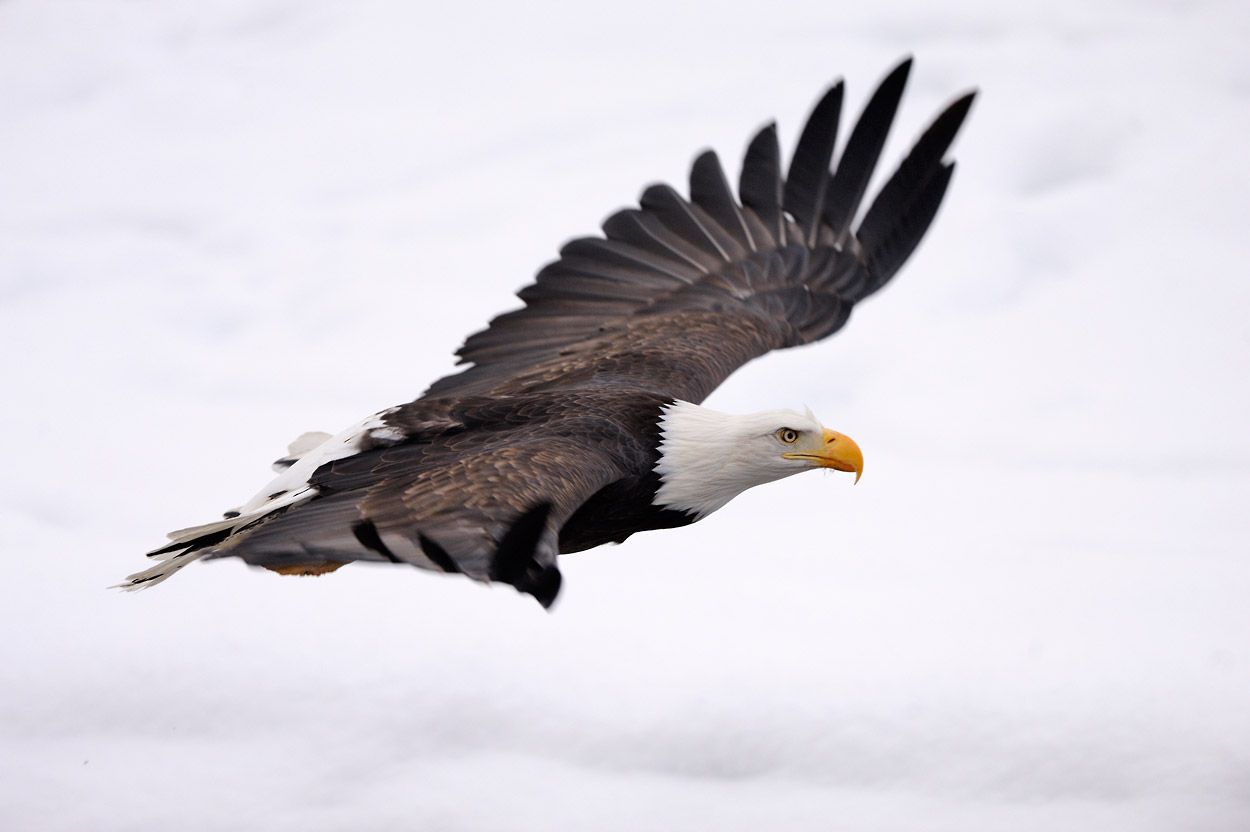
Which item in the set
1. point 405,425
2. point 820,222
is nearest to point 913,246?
point 820,222

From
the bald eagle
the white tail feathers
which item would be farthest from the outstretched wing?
the white tail feathers

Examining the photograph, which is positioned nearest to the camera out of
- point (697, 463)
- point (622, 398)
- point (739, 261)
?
point (697, 463)

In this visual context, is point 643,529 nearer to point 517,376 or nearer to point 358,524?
point 517,376

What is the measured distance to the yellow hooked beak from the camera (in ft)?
28.2

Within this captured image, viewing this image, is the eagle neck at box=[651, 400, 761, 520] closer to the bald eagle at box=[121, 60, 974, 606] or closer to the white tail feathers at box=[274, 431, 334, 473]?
the bald eagle at box=[121, 60, 974, 606]

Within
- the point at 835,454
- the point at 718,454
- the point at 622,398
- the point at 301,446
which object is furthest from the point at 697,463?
the point at 301,446

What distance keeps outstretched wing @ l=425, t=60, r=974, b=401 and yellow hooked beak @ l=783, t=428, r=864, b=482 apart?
45.0 inches

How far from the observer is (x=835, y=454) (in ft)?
28.2

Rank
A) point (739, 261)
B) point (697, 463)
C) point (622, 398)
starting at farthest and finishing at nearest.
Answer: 1. point (739, 261)
2. point (622, 398)
3. point (697, 463)

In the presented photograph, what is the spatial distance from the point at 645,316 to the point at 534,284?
0.69m

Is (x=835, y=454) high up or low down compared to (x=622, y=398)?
down

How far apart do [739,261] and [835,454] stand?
2481 millimetres

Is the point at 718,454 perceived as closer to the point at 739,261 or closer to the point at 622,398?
the point at 622,398

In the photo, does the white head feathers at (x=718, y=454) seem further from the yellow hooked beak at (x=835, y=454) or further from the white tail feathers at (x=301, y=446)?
the white tail feathers at (x=301, y=446)
